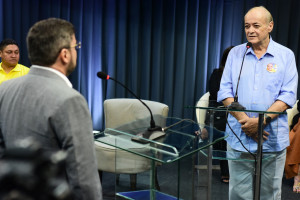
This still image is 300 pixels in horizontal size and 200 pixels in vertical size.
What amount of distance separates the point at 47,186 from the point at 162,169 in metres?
1.30

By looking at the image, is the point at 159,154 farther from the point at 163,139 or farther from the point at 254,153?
the point at 254,153

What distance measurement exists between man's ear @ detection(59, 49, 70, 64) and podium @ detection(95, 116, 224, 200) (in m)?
0.48

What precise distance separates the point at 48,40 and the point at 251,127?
133 centimetres

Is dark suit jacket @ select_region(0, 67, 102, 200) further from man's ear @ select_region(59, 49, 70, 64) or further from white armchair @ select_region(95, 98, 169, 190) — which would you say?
white armchair @ select_region(95, 98, 169, 190)

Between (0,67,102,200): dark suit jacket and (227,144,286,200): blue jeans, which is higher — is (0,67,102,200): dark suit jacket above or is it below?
above

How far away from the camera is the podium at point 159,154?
164cm

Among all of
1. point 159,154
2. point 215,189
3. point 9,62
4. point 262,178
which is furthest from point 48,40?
point 9,62

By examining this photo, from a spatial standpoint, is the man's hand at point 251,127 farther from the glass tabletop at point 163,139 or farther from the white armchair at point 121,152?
the white armchair at point 121,152

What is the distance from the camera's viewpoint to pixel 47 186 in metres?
0.81

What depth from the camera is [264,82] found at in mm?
2439

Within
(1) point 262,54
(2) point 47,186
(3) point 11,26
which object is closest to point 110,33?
(3) point 11,26

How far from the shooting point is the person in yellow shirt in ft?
13.5

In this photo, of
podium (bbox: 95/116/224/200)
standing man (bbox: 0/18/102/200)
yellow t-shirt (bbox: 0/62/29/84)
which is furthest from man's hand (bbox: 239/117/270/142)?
yellow t-shirt (bbox: 0/62/29/84)

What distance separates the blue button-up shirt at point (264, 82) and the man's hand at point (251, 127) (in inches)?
1.8
